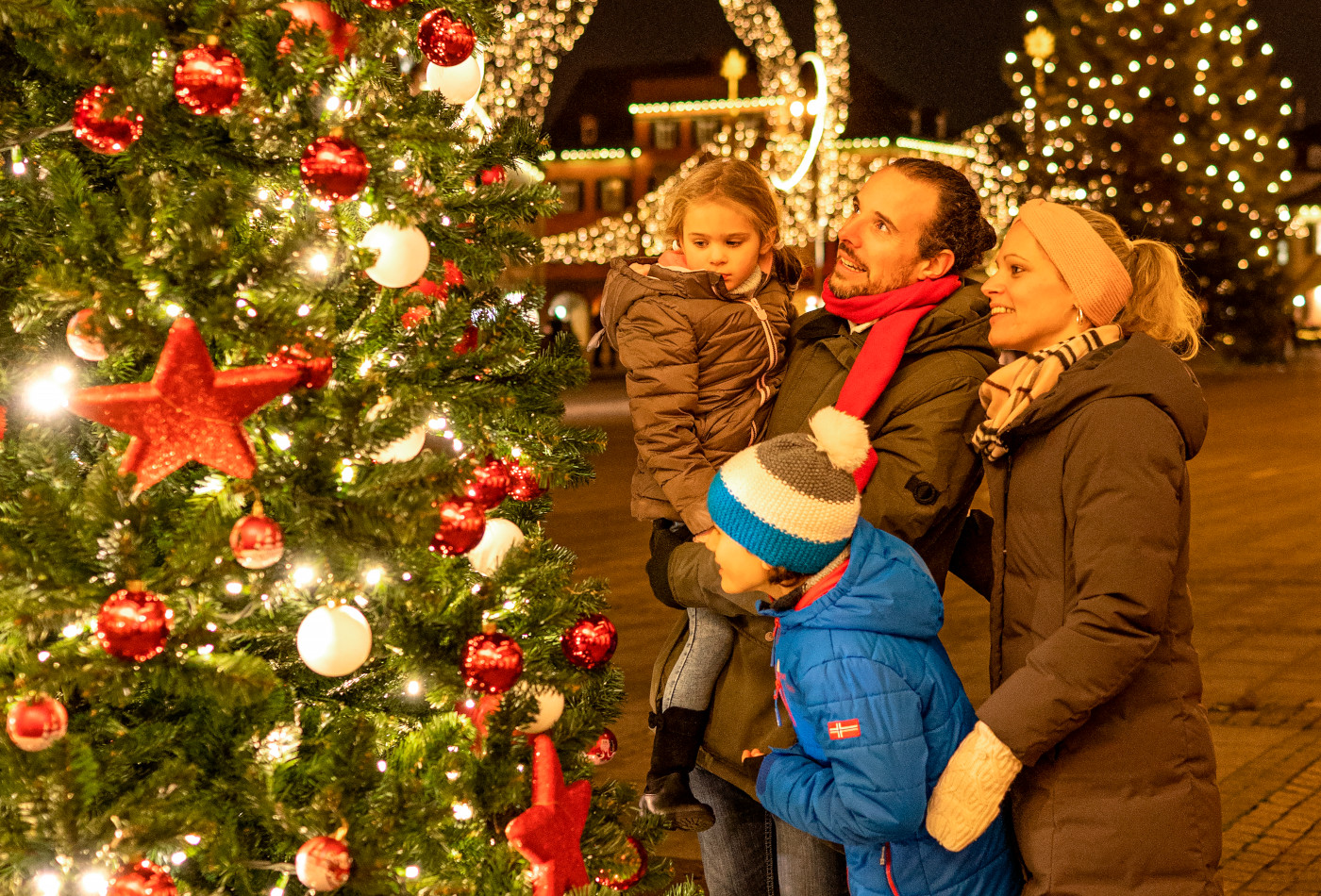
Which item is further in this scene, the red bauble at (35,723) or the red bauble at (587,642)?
the red bauble at (587,642)

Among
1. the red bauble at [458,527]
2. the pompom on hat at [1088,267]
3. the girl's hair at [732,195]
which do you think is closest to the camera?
the red bauble at [458,527]

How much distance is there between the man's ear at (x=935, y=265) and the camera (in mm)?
2814

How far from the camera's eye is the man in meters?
2.66

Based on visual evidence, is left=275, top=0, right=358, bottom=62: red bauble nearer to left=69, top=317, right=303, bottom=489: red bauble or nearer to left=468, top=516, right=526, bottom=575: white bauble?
left=69, top=317, right=303, bottom=489: red bauble

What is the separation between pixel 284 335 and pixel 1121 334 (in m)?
1.62

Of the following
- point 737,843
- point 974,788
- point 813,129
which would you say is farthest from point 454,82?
point 813,129

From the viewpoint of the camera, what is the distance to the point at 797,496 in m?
2.29

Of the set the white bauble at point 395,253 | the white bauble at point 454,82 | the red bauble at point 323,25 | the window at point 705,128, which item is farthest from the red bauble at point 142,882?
the window at point 705,128

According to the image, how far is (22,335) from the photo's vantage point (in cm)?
208

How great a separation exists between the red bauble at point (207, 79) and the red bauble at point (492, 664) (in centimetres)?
95

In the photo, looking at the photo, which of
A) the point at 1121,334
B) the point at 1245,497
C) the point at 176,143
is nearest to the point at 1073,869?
the point at 1121,334

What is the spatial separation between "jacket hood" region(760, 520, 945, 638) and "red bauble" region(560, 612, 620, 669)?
357mm

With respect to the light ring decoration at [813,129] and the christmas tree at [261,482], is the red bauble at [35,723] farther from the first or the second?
the light ring decoration at [813,129]

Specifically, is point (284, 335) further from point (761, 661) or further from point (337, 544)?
point (761, 661)
